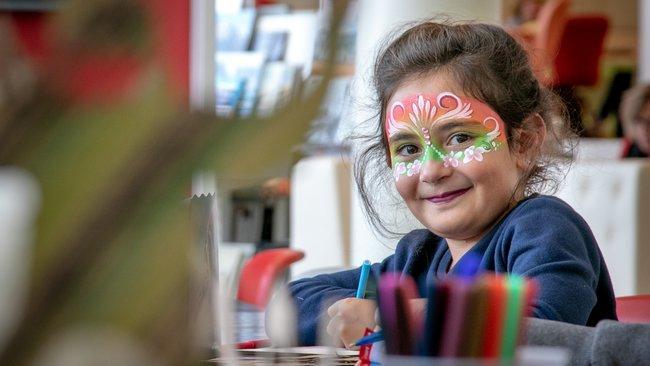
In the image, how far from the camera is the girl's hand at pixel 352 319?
759mm

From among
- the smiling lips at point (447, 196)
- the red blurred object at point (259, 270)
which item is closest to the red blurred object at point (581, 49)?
the red blurred object at point (259, 270)

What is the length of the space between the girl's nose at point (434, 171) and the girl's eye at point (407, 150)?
3cm

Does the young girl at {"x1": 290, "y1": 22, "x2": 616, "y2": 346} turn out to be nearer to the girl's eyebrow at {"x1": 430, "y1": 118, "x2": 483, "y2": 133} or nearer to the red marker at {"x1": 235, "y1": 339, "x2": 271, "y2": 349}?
the girl's eyebrow at {"x1": 430, "y1": 118, "x2": 483, "y2": 133}

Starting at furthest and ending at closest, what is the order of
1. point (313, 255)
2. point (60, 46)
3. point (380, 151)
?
point (313, 255) → point (380, 151) → point (60, 46)

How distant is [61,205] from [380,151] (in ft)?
4.28

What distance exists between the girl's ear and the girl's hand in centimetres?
56

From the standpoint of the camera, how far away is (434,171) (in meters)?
1.20

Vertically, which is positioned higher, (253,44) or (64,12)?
(253,44)

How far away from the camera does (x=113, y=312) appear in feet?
0.54

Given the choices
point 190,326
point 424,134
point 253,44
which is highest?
point 253,44

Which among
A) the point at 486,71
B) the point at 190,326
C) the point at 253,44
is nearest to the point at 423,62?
the point at 486,71

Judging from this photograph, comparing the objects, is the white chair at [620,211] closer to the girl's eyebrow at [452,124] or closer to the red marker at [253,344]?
the girl's eyebrow at [452,124]

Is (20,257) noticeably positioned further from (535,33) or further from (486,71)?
(535,33)

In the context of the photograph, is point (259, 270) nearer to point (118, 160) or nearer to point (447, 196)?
point (447, 196)
